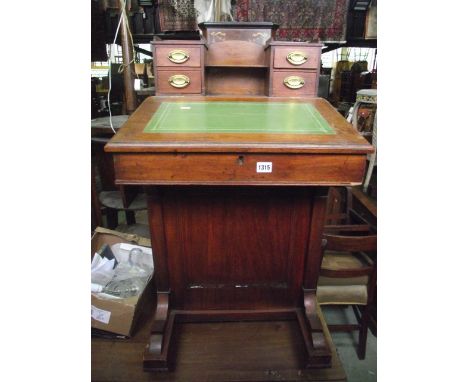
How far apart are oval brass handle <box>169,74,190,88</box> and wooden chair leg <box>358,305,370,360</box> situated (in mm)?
1522

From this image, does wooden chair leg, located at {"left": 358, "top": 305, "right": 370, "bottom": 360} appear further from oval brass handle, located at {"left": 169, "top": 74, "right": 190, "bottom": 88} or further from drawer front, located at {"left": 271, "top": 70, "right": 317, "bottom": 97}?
oval brass handle, located at {"left": 169, "top": 74, "right": 190, "bottom": 88}

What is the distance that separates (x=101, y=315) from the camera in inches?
58.4

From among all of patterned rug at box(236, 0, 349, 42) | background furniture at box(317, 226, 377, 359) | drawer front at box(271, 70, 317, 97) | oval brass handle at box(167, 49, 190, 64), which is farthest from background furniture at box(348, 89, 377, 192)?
oval brass handle at box(167, 49, 190, 64)

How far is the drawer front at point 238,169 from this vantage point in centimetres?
92

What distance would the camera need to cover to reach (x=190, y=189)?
4.27 feet

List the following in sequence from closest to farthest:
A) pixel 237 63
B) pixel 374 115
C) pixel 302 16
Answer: pixel 237 63, pixel 374 115, pixel 302 16

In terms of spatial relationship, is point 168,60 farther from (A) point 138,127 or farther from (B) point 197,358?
(B) point 197,358

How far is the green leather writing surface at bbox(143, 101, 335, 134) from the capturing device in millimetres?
1026

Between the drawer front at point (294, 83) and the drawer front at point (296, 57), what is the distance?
29 millimetres

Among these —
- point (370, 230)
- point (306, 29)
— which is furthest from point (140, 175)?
point (306, 29)

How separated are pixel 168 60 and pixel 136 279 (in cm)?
102

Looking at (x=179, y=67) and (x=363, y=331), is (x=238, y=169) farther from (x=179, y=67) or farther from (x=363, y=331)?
(x=363, y=331)

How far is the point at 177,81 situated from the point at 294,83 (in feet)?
1.70

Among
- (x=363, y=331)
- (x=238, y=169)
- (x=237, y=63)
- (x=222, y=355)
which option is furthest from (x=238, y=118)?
(x=363, y=331)
